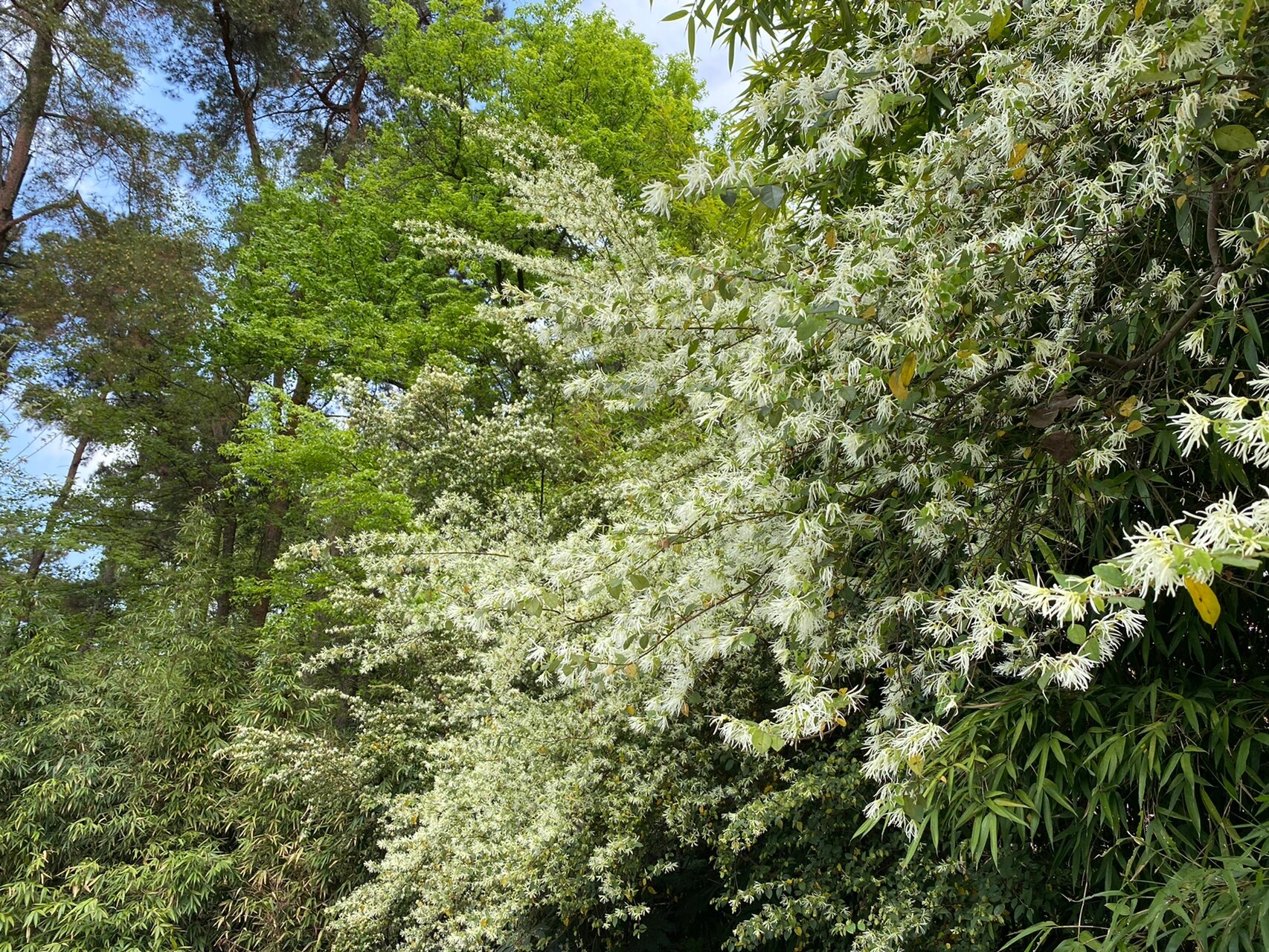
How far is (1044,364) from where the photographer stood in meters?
1.92

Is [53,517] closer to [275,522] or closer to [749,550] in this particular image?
[275,522]

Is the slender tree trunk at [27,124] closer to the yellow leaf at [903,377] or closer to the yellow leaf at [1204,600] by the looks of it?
the yellow leaf at [903,377]

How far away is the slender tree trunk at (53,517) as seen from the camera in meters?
7.78

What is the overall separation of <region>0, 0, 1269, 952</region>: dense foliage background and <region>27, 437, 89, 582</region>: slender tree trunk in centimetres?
26

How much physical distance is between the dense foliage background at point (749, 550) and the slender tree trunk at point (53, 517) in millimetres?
261

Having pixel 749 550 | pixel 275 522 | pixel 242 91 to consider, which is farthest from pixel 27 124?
pixel 749 550

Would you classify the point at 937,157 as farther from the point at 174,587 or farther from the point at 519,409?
the point at 174,587

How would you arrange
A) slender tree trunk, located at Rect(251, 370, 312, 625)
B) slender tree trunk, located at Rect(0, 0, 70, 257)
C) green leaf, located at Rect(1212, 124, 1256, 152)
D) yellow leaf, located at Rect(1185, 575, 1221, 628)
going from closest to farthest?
yellow leaf, located at Rect(1185, 575, 1221, 628) < green leaf, located at Rect(1212, 124, 1256, 152) < slender tree trunk, located at Rect(0, 0, 70, 257) < slender tree trunk, located at Rect(251, 370, 312, 625)

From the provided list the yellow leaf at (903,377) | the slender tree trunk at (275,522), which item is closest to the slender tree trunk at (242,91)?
the slender tree trunk at (275,522)

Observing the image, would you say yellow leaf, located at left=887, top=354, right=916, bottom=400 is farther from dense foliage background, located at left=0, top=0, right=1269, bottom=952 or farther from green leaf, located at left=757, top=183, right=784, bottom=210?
green leaf, located at left=757, top=183, right=784, bottom=210

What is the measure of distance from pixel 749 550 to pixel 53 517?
8.61 metres

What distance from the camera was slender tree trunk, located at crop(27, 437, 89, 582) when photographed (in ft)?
25.5

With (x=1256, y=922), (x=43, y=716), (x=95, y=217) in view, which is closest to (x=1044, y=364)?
(x=1256, y=922)

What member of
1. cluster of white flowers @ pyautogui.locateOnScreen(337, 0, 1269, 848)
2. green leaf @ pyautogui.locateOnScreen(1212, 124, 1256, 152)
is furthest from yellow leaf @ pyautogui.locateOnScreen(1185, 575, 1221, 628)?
green leaf @ pyautogui.locateOnScreen(1212, 124, 1256, 152)
